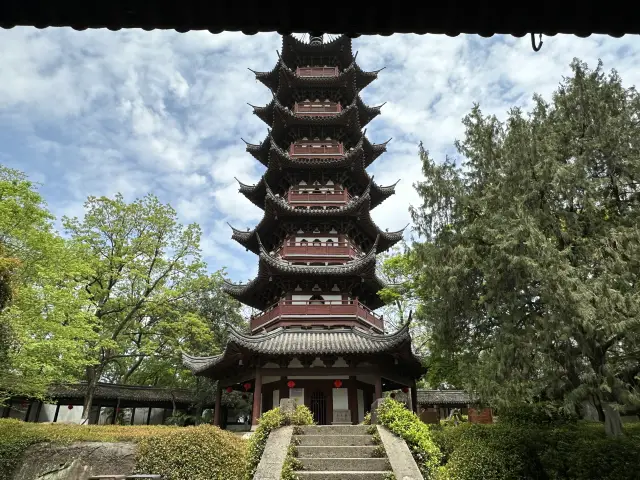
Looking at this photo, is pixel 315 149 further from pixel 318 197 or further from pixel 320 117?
pixel 318 197

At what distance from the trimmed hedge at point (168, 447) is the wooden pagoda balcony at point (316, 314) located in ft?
21.7

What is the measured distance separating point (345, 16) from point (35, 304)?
15.2 m

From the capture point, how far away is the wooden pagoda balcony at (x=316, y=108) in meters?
21.6

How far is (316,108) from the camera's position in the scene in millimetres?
21891

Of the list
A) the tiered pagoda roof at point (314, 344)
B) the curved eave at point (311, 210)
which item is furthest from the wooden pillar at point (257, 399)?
the curved eave at point (311, 210)

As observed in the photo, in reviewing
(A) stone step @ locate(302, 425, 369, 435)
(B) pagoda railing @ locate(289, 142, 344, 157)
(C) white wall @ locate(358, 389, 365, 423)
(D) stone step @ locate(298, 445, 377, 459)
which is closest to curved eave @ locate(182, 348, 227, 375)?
(C) white wall @ locate(358, 389, 365, 423)

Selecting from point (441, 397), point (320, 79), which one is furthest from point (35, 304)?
point (441, 397)

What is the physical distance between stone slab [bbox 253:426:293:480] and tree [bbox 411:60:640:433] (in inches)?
182

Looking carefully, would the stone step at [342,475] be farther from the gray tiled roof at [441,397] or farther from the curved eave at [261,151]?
the gray tiled roof at [441,397]

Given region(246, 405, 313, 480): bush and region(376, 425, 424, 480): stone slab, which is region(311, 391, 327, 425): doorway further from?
region(376, 425, 424, 480): stone slab

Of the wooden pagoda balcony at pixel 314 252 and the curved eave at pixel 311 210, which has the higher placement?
the curved eave at pixel 311 210

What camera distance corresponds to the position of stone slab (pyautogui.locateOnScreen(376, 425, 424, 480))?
7082mm

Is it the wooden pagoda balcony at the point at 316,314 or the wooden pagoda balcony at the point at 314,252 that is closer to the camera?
the wooden pagoda balcony at the point at 316,314

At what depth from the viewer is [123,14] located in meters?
2.80
